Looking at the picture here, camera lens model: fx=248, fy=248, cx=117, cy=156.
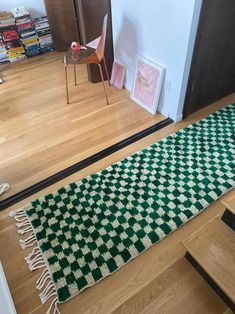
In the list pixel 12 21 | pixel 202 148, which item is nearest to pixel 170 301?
pixel 202 148

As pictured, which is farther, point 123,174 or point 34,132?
point 34,132

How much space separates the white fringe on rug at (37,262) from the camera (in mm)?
1224

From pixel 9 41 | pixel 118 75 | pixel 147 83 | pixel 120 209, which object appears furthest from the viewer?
pixel 9 41

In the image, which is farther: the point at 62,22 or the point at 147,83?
the point at 62,22

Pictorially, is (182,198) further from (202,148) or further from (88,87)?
(88,87)

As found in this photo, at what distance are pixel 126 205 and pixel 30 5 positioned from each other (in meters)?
2.90

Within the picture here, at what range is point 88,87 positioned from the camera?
263cm

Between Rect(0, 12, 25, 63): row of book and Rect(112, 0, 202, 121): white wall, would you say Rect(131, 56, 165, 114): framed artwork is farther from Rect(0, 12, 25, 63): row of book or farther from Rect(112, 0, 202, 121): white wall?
Rect(0, 12, 25, 63): row of book

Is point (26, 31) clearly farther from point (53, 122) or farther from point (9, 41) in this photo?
point (53, 122)

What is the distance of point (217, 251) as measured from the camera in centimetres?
123

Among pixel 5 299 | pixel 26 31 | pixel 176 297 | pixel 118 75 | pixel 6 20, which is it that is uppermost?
pixel 6 20

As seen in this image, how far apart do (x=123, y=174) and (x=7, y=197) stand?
2.64ft

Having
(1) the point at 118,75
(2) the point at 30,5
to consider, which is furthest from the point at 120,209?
(2) the point at 30,5

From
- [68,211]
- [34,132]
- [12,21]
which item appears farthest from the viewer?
[12,21]
